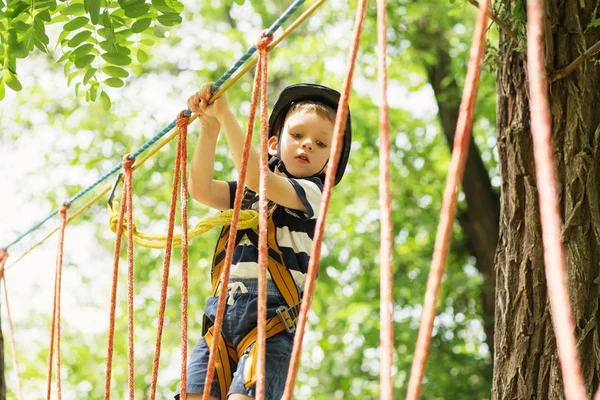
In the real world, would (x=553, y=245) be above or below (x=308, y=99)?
below

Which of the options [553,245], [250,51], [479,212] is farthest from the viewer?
[479,212]

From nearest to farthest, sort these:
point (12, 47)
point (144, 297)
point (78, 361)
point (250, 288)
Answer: point (250, 288), point (12, 47), point (144, 297), point (78, 361)

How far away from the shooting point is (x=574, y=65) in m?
1.91

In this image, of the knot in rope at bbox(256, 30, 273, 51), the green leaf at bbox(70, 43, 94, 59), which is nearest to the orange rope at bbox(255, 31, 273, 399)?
the knot in rope at bbox(256, 30, 273, 51)

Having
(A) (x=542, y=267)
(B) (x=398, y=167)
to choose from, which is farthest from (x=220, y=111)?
(B) (x=398, y=167)

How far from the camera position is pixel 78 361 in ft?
27.3

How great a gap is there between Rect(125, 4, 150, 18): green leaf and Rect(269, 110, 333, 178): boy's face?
516 mm

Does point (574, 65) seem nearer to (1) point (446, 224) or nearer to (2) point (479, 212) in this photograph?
(1) point (446, 224)

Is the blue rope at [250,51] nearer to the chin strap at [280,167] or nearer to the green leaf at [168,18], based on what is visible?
the chin strap at [280,167]

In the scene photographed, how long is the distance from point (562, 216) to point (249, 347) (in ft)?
2.62

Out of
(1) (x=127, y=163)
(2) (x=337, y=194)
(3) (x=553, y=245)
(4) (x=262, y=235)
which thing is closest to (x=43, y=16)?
(1) (x=127, y=163)

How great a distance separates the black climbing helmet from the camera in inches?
82.0

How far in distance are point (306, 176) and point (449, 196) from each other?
46.2 inches

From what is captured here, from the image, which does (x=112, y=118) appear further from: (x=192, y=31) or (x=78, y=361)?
(x=78, y=361)
